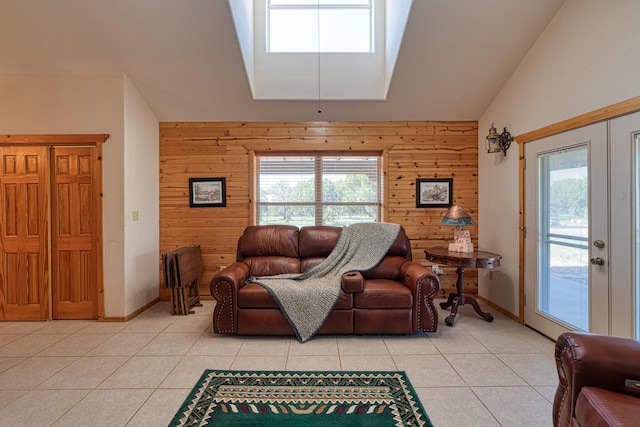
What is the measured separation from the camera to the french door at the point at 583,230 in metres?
2.27

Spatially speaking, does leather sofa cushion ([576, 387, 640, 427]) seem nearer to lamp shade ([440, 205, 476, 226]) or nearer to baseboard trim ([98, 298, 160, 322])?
lamp shade ([440, 205, 476, 226])

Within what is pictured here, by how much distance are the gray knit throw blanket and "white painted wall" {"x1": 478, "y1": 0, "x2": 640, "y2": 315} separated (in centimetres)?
134

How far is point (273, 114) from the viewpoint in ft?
13.4

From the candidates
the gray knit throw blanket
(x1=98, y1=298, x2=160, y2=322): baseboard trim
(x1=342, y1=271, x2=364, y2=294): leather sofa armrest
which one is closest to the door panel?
the gray knit throw blanket

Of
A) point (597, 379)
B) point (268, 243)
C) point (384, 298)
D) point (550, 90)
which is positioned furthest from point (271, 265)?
point (550, 90)

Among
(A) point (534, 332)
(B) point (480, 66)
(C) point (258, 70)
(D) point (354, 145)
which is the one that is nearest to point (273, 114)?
(C) point (258, 70)

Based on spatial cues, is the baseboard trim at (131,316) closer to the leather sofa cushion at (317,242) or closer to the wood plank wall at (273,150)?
the wood plank wall at (273,150)

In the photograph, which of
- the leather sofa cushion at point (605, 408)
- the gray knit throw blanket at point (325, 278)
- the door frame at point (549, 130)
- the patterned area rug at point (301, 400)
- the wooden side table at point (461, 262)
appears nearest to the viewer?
the leather sofa cushion at point (605, 408)

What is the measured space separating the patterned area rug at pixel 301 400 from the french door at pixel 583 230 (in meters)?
1.73

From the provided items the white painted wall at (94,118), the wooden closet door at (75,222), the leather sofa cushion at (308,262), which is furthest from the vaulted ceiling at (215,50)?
the leather sofa cushion at (308,262)

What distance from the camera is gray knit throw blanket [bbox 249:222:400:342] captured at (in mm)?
2975

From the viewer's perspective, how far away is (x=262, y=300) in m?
3.01

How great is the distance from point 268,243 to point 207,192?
47.8 inches

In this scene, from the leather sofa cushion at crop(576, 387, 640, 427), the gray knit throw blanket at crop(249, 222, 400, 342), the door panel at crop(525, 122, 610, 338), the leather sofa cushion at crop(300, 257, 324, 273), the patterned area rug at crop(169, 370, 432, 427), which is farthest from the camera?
the leather sofa cushion at crop(300, 257, 324, 273)
